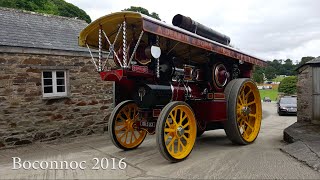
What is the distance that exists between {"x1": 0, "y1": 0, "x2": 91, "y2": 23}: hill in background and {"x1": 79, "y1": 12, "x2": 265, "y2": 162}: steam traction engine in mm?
19451

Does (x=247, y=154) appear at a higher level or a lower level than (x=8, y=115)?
lower

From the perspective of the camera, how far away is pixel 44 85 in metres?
8.68

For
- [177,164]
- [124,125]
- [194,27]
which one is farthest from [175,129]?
[194,27]

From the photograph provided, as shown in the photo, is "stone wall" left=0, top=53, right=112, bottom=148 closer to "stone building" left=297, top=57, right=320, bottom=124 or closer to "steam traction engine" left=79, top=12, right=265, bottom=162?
"steam traction engine" left=79, top=12, right=265, bottom=162

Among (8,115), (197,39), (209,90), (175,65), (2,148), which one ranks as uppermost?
(197,39)

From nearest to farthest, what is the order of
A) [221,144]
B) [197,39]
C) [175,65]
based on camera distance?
[197,39]
[175,65]
[221,144]

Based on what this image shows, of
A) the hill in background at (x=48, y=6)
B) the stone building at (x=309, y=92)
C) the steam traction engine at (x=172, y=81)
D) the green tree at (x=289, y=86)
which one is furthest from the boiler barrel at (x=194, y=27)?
the green tree at (x=289, y=86)

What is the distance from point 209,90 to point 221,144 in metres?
1.38

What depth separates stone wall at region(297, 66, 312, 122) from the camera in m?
8.71

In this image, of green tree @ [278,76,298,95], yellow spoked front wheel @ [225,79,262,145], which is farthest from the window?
green tree @ [278,76,298,95]

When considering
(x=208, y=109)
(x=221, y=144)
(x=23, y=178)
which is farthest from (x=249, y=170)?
(x=23, y=178)

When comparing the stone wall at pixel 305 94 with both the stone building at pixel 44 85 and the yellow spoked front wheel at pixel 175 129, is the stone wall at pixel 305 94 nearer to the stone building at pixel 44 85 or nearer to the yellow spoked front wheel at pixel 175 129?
the yellow spoked front wheel at pixel 175 129

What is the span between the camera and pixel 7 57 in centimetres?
781

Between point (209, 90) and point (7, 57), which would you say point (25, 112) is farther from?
point (209, 90)
